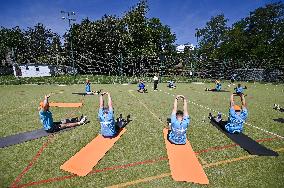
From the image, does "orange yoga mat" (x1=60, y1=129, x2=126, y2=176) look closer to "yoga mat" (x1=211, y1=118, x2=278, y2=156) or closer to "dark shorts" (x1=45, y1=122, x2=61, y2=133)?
"dark shorts" (x1=45, y1=122, x2=61, y2=133)

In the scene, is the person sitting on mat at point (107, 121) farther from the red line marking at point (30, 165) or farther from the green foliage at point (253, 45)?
the green foliage at point (253, 45)

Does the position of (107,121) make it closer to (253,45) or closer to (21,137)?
(21,137)

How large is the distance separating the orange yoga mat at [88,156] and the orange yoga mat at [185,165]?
2.42 metres

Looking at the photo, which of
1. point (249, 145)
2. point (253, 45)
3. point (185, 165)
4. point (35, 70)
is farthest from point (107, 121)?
point (253, 45)

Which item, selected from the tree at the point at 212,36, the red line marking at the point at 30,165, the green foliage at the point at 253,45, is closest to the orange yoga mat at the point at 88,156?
the red line marking at the point at 30,165

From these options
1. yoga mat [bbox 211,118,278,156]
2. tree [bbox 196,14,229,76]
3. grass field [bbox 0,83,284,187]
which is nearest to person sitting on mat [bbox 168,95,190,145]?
grass field [bbox 0,83,284,187]

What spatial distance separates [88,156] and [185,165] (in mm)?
3344

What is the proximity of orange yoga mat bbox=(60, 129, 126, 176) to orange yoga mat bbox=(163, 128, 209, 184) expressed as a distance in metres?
2.42

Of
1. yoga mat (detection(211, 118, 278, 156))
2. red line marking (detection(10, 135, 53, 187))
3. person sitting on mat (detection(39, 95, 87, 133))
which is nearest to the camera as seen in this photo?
red line marking (detection(10, 135, 53, 187))

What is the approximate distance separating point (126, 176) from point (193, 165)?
222cm

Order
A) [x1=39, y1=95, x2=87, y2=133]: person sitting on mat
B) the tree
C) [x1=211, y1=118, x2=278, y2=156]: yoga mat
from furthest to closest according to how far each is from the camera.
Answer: the tree < [x1=39, y1=95, x2=87, y2=133]: person sitting on mat < [x1=211, y1=118, x2=278, y2=156]: yoga mat

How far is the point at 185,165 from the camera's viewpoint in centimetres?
704

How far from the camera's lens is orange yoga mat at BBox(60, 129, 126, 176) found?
6.76 m

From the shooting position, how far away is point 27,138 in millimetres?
9281
